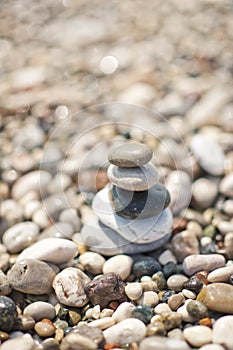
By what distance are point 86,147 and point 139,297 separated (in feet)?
5.24

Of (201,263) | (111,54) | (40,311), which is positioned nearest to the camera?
(40,311)

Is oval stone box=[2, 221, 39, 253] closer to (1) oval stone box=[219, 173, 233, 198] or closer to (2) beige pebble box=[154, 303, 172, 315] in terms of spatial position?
(2) beige pebble box=[154, 303, 172, 315]

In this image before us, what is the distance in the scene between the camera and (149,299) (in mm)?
2637

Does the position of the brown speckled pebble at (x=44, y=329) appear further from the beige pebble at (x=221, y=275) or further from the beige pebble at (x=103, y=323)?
the beige pebble at (x=221, y=275)

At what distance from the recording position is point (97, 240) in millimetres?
3004

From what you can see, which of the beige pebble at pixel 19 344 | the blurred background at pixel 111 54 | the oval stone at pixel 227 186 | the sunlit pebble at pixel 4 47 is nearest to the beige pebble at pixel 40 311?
the beige pebble at pixel 19 344

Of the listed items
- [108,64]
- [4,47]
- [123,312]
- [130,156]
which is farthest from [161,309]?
[4,47]

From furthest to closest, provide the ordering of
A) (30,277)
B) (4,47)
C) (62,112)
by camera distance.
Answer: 1. (4,47)
2. (62,112)
3. (30,277)

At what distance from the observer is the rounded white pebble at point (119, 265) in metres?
2.84

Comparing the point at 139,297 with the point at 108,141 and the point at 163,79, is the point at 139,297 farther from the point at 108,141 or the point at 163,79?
the point at 163,79

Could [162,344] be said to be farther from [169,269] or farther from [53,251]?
[53,251]

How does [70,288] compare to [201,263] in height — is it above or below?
above

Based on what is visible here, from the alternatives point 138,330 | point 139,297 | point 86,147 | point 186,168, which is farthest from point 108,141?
point 138,330

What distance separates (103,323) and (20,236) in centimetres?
96
